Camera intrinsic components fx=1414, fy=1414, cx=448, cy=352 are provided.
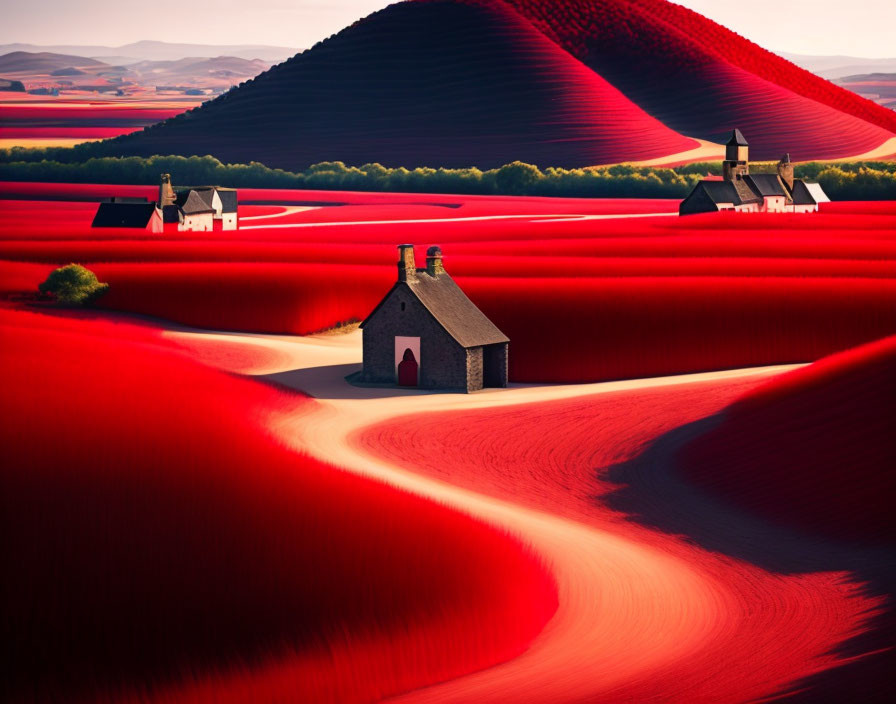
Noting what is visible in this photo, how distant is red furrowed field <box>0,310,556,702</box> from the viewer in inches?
806

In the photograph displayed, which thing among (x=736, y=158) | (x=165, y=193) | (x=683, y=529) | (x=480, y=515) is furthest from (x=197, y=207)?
(x=683, y=529)

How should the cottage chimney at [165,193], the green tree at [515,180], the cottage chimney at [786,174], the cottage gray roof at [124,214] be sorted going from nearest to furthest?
the cottage gray roof at [124,214], the cottage chimney at [165,193], the cottage chimney at [786,174], the green tree at [515,180]

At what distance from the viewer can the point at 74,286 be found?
6738cm

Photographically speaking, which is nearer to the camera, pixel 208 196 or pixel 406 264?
pixel 406 264

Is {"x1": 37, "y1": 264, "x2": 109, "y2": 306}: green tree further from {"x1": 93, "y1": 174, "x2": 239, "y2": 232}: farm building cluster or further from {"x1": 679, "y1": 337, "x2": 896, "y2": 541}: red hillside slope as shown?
{"x1": 93, "y1": 174, "x2": 239, "y2": 232}: farm building cluster

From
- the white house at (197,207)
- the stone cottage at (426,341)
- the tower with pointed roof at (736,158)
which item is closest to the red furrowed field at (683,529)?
the stone cottage at (426,341)

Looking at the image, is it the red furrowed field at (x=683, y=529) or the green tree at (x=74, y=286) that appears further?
the green tree at (x=74, y=286)

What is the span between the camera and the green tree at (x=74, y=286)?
67125mm

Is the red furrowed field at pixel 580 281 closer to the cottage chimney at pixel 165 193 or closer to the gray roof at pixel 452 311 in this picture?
the gray roof at pixel 452 311

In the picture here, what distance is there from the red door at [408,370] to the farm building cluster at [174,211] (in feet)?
191

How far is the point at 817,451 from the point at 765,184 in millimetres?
105079

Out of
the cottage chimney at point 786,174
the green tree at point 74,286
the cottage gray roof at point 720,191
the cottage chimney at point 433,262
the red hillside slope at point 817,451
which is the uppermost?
the cottage chimney at point 786,174

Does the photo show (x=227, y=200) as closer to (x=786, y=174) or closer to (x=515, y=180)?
(x=515, y=180)

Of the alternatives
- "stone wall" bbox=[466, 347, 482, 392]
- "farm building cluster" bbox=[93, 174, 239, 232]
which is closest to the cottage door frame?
"stone wall" bbox=[466, 347, 482, 392]
